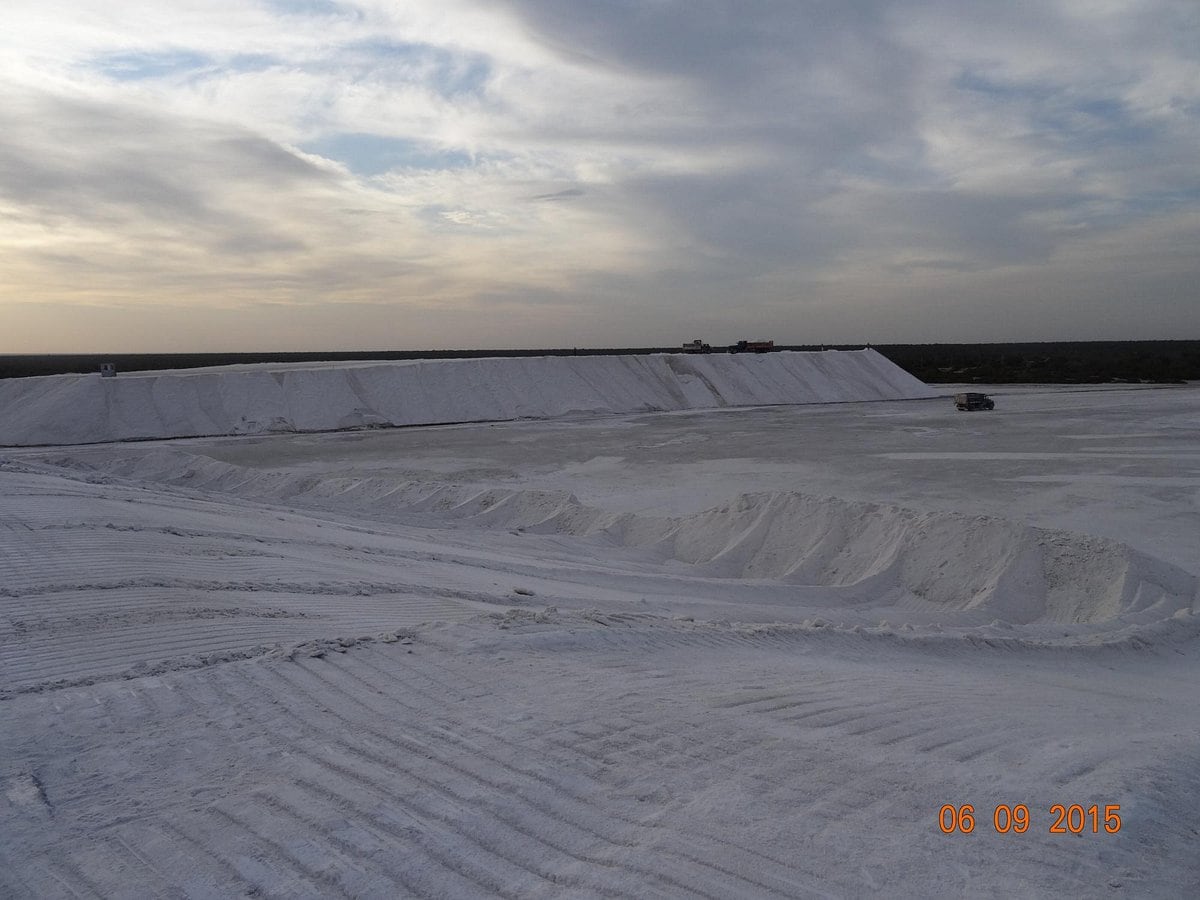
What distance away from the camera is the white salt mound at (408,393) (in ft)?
81.7

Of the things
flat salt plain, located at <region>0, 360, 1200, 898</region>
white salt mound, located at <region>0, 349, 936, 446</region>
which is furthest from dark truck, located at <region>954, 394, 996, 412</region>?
flat salt plain, located at <region>0, 360, 1200, 898</region>

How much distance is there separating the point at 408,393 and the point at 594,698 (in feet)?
84.6

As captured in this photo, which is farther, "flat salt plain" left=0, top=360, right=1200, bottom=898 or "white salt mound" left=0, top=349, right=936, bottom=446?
"white salt mound" left=0, top=349, right=936, bottom=446

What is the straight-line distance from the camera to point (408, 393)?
2909 cm

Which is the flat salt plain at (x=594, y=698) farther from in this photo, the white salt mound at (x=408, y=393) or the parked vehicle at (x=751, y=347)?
the parked vehicle at (x=751, y=347)

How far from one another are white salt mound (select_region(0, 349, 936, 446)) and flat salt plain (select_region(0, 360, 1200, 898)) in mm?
14493

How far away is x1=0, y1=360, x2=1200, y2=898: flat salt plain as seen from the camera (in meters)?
3.02

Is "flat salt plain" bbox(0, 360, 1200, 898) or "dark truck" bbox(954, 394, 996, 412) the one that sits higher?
"dark truck" bbox(954, 394, 996, 412)

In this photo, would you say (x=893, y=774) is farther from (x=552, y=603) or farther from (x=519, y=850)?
(x=552, y=603)

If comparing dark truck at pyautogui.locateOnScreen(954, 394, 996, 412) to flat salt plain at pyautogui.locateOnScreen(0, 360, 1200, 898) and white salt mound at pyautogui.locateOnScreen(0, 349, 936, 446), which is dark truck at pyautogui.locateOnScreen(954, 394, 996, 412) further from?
flat salt plain at pyautogui.locateOnScreen(0, 360, 1200, 898)

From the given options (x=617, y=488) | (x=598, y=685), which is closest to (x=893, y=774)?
(x=598, y=685)

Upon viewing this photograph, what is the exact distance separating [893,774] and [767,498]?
7256 millimetres

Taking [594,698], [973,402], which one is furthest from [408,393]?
[594,698]

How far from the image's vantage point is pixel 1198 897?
2863 millimetres
